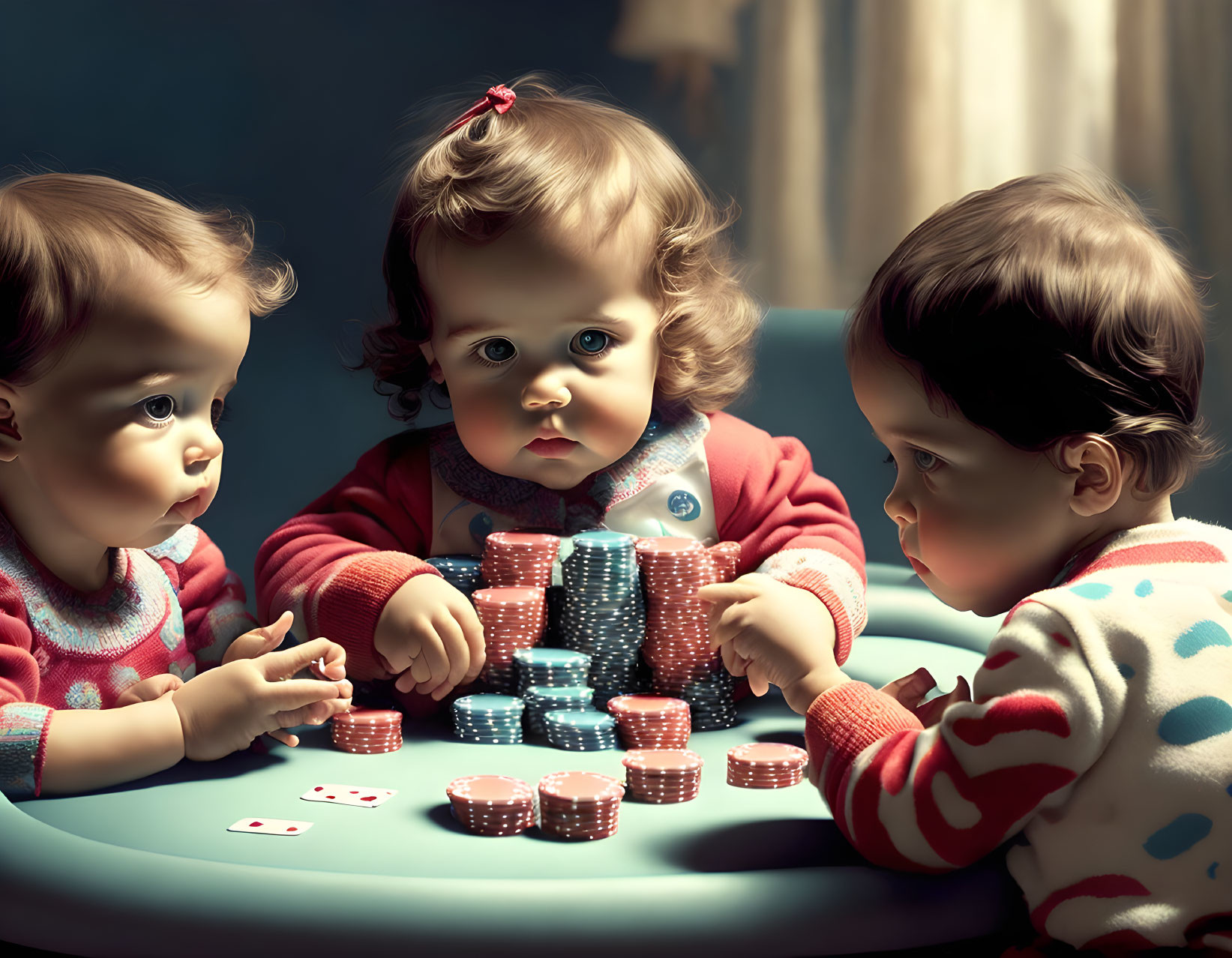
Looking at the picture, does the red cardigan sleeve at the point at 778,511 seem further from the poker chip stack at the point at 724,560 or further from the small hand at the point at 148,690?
the small hand at the point at 148,690

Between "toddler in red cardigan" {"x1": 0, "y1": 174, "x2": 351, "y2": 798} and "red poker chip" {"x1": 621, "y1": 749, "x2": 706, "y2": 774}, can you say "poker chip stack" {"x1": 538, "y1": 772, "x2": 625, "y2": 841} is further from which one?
"toddler in red cardigan" {"x1": 0, "y1": 174, "x2": 351, "y2": 798}

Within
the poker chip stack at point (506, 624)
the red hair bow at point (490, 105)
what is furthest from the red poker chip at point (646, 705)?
the red hair bow at point (490, 105)

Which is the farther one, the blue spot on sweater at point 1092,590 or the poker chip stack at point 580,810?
the poker chip stack at point 580,810

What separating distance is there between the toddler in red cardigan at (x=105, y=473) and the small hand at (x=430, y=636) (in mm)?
115

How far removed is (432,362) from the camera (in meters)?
1.53

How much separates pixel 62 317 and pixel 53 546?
216 mm

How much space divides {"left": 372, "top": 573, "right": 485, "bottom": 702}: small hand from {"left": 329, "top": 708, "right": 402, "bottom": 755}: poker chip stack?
2.3 inches

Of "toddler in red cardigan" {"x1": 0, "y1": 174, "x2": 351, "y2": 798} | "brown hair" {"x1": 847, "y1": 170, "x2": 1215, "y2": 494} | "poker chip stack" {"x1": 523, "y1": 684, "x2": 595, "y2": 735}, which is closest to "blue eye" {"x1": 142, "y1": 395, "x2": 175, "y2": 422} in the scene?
"toddler in red cardigan" {"x1": 0, "y1": 174, "x2": 351, "y2": 798}

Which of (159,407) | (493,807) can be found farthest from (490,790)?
(159,407)

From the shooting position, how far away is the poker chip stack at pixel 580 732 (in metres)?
1.27

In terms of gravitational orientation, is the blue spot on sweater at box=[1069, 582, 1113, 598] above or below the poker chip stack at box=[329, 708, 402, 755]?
above

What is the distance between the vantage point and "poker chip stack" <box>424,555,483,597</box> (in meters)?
1.40

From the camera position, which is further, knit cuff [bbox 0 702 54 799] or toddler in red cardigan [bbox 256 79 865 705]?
toddler in red cardigan [bbox 256 79 865 705]

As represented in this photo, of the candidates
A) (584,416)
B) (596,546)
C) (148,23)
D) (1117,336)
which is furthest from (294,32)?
(1117,336)
